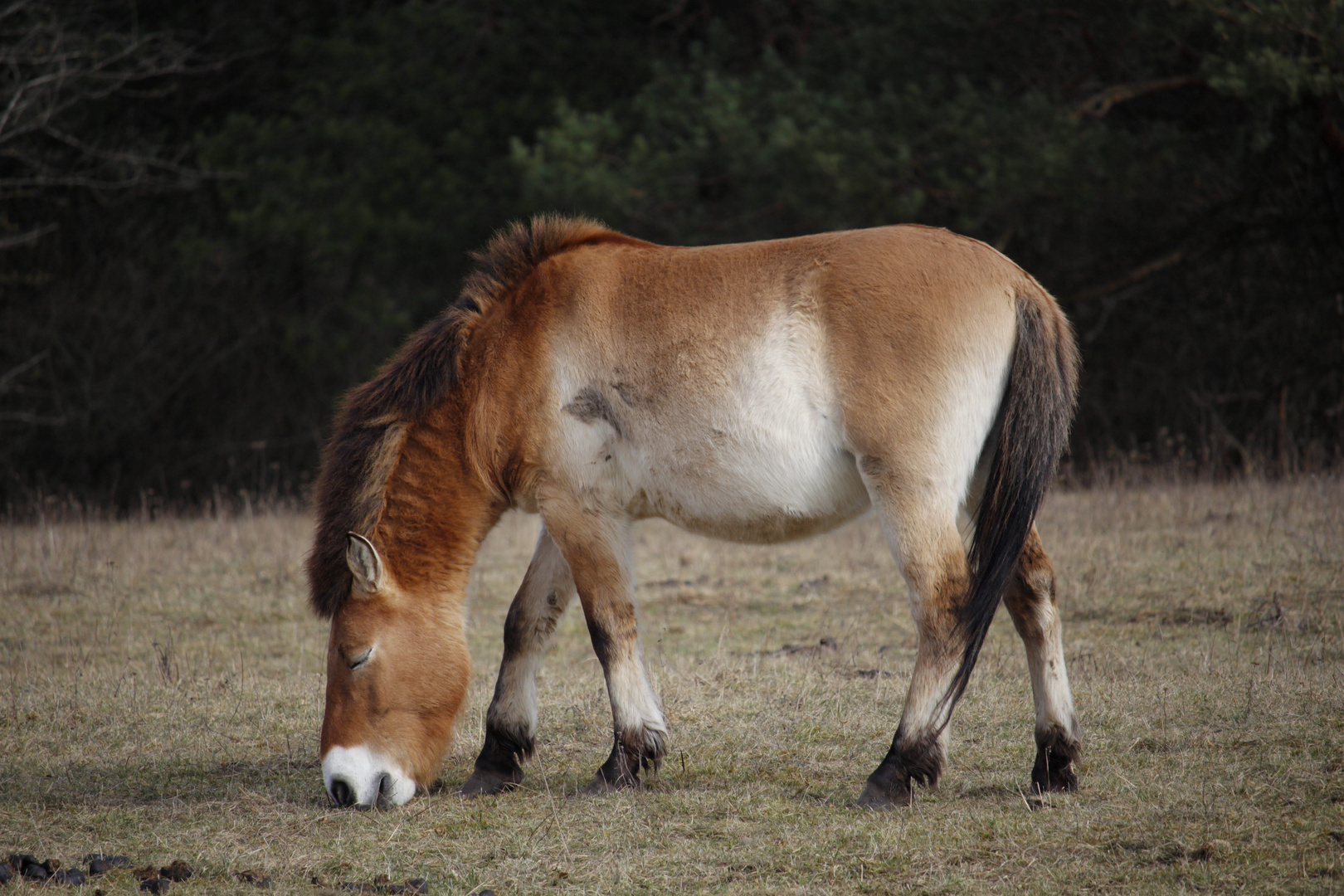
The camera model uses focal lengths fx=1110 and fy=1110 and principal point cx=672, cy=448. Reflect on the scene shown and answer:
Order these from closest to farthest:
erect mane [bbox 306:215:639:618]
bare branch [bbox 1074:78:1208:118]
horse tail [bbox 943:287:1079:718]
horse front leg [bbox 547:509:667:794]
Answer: horse tail [bbox 943:287:1079:718] → horse front leg [bbox 547:509:667:794] → erect mane [bbox 306:215:639:618] → bare branch [bbox 1074:78:1208:118]

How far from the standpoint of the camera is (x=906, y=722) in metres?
3.52

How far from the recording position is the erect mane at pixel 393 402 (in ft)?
13.1

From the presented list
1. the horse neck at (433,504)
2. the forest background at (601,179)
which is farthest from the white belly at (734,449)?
the forest background at (601,179)

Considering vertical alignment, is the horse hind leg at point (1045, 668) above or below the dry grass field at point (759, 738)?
above

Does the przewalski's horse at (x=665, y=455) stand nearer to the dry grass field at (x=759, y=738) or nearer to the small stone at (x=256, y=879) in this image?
the dry grass field at (x=759, y=738)

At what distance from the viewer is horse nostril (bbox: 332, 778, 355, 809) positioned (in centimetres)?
372

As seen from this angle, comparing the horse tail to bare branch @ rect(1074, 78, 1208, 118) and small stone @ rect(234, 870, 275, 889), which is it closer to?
small stone @ rect(234, 870, 275, 889)

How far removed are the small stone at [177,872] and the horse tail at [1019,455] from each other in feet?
7.55

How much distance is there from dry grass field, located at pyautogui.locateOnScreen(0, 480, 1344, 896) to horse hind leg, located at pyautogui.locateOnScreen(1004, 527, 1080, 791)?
0.13 m

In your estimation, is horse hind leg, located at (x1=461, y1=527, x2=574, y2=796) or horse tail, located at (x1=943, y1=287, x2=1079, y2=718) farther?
horse hind leg, located at (x1=461, y1=527, x2=574, y2=796)

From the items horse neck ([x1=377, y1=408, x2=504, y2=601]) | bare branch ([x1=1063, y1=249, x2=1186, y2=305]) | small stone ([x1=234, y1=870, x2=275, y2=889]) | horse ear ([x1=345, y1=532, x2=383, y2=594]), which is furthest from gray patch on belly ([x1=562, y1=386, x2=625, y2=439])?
bare branch ([x1=1063, y1=249, x2=1186, y2=305])

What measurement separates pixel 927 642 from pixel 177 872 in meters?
2.32

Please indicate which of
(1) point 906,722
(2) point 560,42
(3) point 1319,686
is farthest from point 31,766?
(2) point 560,42

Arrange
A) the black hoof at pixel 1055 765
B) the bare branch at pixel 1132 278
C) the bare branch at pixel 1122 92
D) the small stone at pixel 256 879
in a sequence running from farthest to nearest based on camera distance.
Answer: the bare branch at pixel 1132 278
the bare branch at pixel 1122 92
the black hoof at pixel 1055 765
the small stone at pixel 256 879
